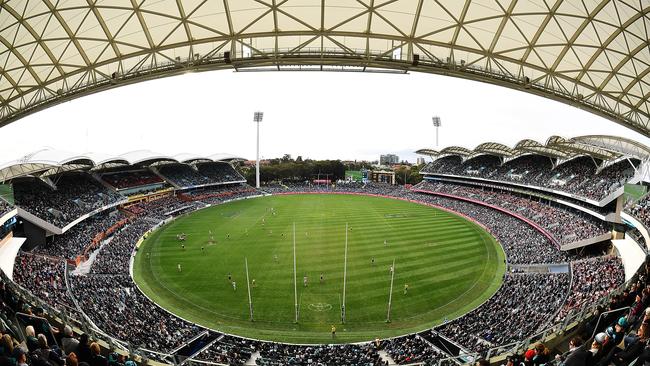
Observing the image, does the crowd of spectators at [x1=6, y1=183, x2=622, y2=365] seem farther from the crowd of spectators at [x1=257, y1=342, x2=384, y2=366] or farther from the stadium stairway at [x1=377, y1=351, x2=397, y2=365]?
the stadium stairway at [x1=377, y1=351, x2=397, y2=365]

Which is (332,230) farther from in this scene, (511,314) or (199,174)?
(199,174)

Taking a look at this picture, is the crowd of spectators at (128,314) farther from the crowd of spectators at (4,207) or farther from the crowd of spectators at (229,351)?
the crowd of spectators at (4,207)

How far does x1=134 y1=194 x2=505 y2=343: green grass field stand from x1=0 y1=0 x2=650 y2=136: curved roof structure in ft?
53.8

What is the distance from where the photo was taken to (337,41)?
10.9m

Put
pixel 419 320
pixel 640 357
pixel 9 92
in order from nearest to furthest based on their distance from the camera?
pixel 640 357, pixel 9 92, pixel 419 320

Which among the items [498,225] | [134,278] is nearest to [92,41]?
[134,278]

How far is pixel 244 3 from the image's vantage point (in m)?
9.56

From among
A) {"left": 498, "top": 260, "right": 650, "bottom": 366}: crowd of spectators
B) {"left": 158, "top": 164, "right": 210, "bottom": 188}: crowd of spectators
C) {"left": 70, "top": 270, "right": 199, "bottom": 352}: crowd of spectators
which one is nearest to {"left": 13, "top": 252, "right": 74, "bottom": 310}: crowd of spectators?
{"left": 70, "top": 270, "right": 199, "bottom": 352}: crowd of spectators

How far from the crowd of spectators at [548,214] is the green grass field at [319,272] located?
6703 millimetres

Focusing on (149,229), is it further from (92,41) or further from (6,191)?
(92,41)

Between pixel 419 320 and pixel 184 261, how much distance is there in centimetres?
2291

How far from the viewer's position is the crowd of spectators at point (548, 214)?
36.5 meters

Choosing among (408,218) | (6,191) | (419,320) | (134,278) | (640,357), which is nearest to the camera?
(640,357)

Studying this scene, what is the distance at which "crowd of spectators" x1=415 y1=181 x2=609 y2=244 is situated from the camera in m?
36.5
